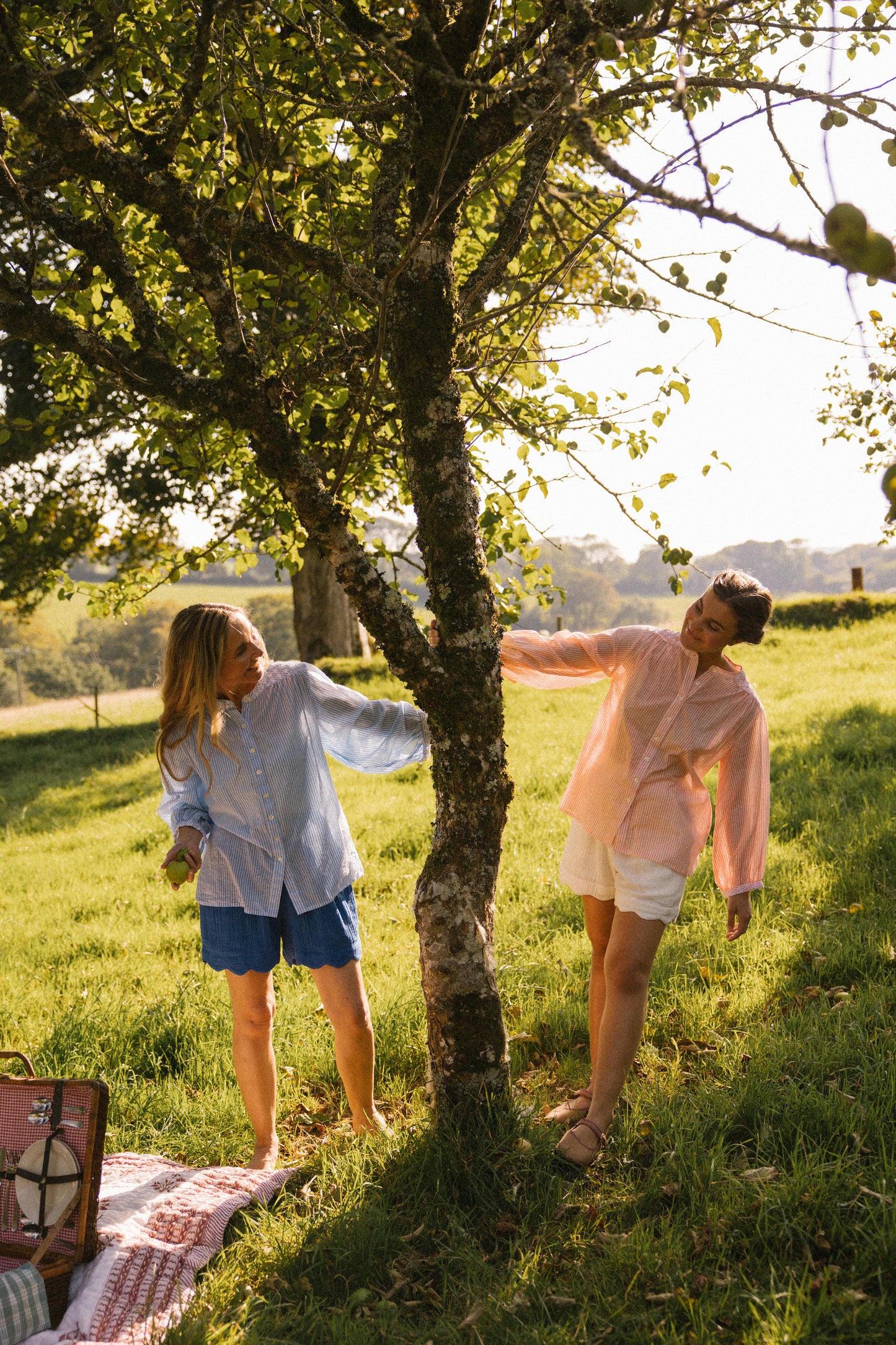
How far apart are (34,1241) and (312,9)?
4.68 m

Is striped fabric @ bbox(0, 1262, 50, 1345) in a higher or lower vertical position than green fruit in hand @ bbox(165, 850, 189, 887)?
lower

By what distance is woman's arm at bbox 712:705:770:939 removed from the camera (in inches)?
129

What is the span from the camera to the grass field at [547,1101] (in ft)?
8.29

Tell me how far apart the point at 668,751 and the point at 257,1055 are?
76.1 inches

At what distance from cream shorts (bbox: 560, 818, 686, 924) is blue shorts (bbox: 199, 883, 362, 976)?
88 centimetres

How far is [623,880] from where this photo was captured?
3184 mm

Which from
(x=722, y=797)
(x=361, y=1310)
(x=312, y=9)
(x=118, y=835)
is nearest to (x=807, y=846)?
(x=722, y=797)

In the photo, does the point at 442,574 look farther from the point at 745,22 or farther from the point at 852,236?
the point at 852,236

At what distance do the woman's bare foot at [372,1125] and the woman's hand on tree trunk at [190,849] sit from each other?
1.18 meters

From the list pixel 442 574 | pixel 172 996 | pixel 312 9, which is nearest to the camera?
pixel 442 574

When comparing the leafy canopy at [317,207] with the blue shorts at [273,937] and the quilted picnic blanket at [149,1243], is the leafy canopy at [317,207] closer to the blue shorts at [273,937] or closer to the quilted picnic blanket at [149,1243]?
the blue shorts at [273,937]

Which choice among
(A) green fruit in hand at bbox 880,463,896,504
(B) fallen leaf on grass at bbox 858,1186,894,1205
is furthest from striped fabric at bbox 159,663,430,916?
(A) green fruit in hand at bbox 880,463,896,504

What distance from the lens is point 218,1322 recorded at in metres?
2.58

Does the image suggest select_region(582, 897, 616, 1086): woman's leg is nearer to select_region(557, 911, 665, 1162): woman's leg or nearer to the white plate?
select_region(557, 911, 665, 1162): woman's leg
